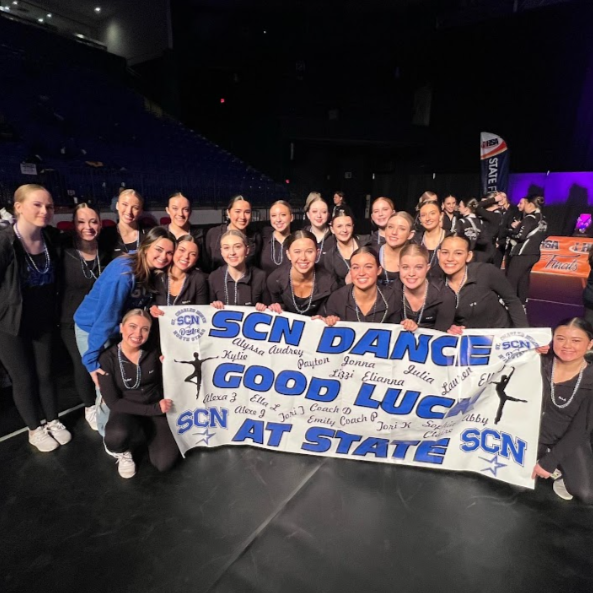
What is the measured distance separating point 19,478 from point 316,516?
202 cm

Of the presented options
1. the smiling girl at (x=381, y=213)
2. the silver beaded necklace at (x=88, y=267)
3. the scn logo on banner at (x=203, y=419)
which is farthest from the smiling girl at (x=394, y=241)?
the silver beaded necklace at (x=88, y=267)

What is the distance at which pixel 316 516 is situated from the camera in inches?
89.6

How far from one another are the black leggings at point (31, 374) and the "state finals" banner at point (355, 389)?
920mm

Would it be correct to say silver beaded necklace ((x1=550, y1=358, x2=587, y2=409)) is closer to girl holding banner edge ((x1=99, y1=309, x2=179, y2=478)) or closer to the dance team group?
the dance team group

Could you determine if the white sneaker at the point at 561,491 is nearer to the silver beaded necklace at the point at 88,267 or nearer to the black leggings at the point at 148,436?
the black leggings at the point at 148,436

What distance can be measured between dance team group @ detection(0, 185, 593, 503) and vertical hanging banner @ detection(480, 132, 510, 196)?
425 inches

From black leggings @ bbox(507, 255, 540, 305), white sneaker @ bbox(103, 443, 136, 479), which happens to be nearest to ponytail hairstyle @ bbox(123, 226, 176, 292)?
white sneaker @ bbox(103, 443, 136, 479)

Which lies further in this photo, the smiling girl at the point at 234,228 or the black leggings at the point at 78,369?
the smiling girl at the point at 234,228

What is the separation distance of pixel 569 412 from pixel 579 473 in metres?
0.39

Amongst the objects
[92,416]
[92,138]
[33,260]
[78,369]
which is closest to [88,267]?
[33,260]

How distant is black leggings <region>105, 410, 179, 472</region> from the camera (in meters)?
2.52

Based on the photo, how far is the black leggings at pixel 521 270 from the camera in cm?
593

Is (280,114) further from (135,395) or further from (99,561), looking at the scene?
(99,561)

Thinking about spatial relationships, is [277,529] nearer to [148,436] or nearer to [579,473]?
[148,436]
